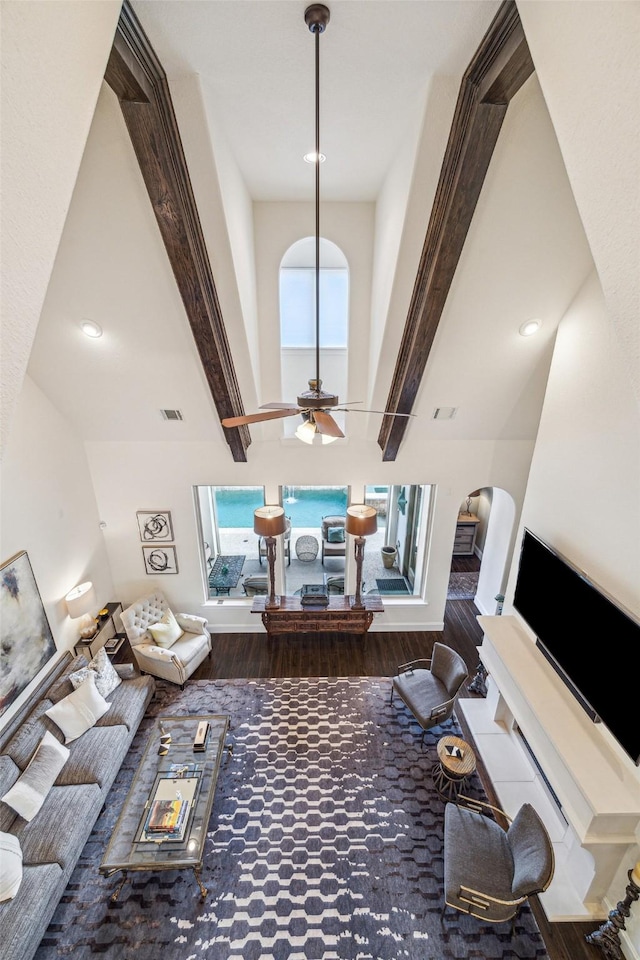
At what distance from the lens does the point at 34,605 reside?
14.4 feet

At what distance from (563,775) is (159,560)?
516cm

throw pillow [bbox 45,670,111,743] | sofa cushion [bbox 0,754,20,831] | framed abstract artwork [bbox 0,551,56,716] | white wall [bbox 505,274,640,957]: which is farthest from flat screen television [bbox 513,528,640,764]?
framed abstract artwork [bbox 0,551,56,716]

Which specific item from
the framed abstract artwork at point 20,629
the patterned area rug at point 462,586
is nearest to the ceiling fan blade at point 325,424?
the framed abstract artwork at point 20,629

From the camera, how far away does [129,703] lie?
181 inches

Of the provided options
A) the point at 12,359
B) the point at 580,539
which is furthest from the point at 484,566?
the point at 12,359

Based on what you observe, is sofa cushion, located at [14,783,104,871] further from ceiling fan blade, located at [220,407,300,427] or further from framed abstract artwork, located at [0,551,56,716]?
ceiling fan blade, located at [220,407,300,427]

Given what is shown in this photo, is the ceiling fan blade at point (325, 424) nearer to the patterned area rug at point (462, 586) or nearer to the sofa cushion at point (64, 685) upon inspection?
the sofa cushion at point (64, 685)

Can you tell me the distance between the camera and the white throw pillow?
290 centimetres

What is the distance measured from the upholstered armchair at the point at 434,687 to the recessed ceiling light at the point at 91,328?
15.8 feet

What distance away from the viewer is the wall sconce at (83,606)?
4848 mm

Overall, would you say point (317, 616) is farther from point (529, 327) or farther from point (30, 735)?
point (529, 327)

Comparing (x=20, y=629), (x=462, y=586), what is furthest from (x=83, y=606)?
(x=462, y=586)

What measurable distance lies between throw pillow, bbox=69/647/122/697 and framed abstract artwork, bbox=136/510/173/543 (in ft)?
5.24

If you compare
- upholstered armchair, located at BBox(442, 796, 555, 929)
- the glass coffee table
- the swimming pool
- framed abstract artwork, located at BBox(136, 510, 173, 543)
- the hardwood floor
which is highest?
framed abstract artwork, located at BBox(136, 510, 173, 543)
